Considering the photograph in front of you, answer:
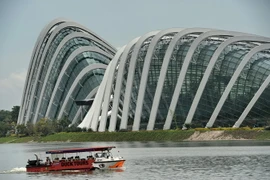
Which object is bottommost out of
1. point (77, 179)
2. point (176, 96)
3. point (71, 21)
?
point (77, 179)

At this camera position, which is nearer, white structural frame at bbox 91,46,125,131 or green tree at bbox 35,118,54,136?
white structural frame at bbox 91,46,125,131

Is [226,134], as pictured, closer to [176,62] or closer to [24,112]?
[176,62]

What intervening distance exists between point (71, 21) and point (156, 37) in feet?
155

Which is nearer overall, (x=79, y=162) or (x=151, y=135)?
(x=79, y=162)

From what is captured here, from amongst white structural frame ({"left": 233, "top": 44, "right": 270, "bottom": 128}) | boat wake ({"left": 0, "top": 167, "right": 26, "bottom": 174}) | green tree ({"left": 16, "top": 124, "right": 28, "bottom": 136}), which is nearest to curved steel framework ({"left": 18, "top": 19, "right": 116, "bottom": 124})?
green tree ({"left": 16, "top": 124, "right": 28, "bottom": 136})

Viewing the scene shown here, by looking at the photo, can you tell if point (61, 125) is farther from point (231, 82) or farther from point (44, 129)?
point (231, 82)

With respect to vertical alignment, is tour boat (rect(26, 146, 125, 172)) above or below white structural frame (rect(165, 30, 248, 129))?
below

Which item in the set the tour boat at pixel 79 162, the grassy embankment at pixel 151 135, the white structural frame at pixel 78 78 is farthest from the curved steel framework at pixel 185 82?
the tour boat at pixel 79 162

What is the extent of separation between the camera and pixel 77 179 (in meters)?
62.3

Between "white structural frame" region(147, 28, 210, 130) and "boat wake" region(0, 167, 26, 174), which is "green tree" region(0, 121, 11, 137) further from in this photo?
"boat wake" region(0, 167, 26, 174)

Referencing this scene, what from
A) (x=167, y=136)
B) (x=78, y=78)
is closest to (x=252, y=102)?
(x=167, y=136)

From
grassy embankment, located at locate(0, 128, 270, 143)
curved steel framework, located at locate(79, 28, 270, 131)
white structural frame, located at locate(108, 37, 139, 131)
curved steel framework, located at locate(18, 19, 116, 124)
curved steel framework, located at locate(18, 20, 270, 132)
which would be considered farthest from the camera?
curved steel framework, located at locate(18, 19, 116, 124)

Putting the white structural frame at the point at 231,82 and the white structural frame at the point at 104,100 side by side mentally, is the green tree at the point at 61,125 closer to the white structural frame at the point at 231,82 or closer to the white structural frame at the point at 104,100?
the white structural frame at the point at 104,100

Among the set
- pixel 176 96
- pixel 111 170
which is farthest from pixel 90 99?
pixel 111 170
